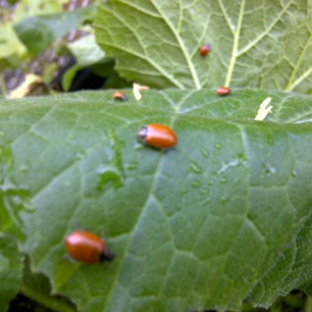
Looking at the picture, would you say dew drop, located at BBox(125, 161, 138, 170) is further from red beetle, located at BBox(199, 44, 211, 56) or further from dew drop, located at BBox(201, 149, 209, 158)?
red beetle, located at BBox(199, 44, 211, 56)

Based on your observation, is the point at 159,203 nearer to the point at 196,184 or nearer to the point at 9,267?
the point at 196,184

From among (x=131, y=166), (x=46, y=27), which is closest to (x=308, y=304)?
(x=131, y=166)

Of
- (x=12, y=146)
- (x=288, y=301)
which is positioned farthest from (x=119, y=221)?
(x=288, y=301)

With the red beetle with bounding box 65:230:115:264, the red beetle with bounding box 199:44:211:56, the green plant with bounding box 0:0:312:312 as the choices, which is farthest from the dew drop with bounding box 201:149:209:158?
the red beetle with bounding box 199:44:211:56

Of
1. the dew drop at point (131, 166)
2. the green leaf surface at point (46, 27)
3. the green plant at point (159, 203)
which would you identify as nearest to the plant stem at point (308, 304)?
the green plant at point (159, 203)

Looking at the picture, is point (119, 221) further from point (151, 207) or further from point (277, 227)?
point (277, 227)

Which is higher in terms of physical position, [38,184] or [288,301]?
[38,184]

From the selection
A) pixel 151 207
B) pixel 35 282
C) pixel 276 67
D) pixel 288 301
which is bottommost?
pixel 288 301
